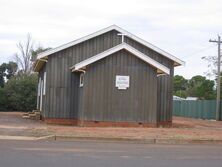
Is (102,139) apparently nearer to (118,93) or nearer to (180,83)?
(118,93)

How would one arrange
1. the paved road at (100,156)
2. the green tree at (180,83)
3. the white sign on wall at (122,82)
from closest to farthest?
the paved road at (100,156) < the white sign on wall at (122,82) < the green tree at (180,83)

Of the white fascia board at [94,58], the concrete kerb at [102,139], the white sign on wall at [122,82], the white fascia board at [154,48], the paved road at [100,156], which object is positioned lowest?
the paved road at [100,156]

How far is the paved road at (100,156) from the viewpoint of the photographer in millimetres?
12781

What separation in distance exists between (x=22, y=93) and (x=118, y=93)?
832 inches

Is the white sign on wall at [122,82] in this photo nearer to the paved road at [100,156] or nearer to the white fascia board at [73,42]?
the white fascia board at [73,42]

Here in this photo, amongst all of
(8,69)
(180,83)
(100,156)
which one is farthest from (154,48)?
(180,83)

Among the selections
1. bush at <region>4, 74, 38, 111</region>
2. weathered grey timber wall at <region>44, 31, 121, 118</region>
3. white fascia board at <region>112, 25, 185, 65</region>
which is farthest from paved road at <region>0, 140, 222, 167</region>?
bush at <region>4, 74, 38, 111</region>

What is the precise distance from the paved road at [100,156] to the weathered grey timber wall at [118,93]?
898cm

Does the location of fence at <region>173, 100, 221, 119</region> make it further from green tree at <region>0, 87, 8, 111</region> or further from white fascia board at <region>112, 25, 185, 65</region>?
white fascia board at <region>112, 25, 185, 65</region>

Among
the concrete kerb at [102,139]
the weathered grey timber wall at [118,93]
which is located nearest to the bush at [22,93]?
the weathered grey timber wall at [118,93]

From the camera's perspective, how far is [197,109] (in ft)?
183

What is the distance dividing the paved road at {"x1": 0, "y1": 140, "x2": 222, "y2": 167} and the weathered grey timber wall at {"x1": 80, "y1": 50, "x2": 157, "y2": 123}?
8980 mm

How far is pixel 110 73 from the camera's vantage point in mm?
27531

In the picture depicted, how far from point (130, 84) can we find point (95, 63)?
2.12 meters
